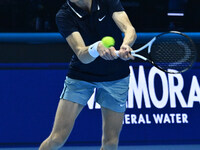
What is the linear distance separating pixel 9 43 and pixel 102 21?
2.07 meters

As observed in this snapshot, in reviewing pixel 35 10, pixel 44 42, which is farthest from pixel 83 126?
pixel 35 10

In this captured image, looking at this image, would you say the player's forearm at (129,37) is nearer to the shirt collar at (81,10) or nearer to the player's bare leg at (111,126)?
Result: the shirt collar at (81,10)

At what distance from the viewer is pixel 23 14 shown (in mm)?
6281

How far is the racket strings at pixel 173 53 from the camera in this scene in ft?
13.1

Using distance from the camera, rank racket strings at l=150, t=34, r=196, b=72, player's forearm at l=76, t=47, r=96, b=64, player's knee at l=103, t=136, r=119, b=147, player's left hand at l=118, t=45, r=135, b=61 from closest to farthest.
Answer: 1. player's left hand at l=118, t=45, r=135, b=61
2. player's forearm at l=76, t=47, r=96, b=64
3. racket strings at l=150, t=34, r=196, b=72
4. player's knee at l=103, t=136, r=119, b=147

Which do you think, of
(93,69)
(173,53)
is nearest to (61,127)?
(93,69)

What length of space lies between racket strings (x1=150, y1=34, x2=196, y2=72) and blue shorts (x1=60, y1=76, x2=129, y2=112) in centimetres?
34

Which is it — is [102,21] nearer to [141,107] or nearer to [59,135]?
[59,135]

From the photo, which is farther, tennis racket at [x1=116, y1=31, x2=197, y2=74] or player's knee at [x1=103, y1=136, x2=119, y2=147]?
player's knee at [x1=103, y1=136, x2=119, y2=147]

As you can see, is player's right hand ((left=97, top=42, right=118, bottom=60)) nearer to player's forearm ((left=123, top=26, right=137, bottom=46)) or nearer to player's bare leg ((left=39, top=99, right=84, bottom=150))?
player's forearm ((left=123, top=26, right=137, bottom=46))

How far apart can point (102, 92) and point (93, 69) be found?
242 mm

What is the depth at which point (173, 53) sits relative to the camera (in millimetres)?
4188

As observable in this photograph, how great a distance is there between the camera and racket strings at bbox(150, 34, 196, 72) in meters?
4.00

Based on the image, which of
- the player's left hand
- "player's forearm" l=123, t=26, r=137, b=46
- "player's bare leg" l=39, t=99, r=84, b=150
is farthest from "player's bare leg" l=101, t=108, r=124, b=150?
the player's left hand
